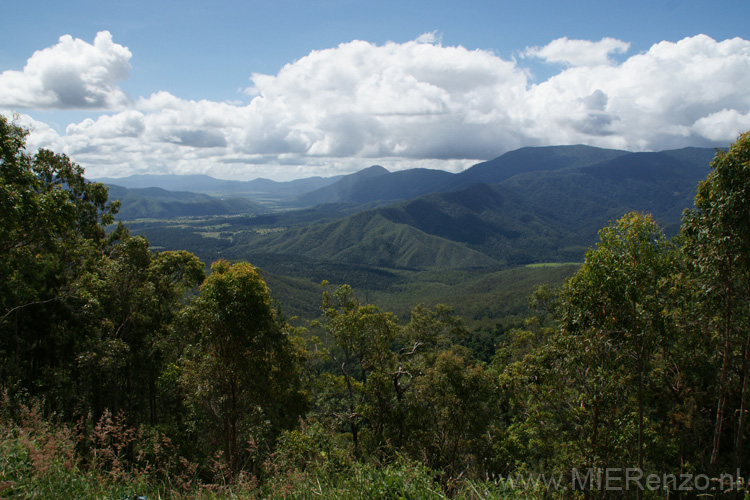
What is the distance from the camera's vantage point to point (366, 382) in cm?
1484

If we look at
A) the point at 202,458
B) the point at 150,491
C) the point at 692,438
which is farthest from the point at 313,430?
the point at 692,438

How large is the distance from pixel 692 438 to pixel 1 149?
1769 centimetres

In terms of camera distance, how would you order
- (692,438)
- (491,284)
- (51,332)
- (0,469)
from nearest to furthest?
(0,469)
(692,438)
(51,332)
(491,284)

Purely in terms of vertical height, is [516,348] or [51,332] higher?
[51,332]

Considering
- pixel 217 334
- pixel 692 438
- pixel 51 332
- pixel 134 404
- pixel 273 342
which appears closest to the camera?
pixel 217 334

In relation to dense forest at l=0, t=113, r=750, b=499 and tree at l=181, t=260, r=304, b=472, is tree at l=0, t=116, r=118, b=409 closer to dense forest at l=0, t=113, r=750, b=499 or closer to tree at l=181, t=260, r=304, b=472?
dense forest at l=0, t=113, r=750, b=499

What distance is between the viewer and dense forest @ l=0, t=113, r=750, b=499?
A: 5.41 metres

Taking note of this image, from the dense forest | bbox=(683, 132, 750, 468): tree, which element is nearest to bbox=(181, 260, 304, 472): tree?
the dense forest

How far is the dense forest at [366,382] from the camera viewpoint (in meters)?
5.41

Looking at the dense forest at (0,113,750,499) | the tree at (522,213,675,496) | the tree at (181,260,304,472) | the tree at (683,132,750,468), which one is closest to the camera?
the dense forest at (0,113,750,499)

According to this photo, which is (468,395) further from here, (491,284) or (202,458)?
(491,284)

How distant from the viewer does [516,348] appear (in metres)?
25.6

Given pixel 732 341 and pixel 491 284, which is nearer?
pixel 732 341

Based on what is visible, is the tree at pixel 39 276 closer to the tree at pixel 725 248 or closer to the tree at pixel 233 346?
the tree at pixel 233 346
